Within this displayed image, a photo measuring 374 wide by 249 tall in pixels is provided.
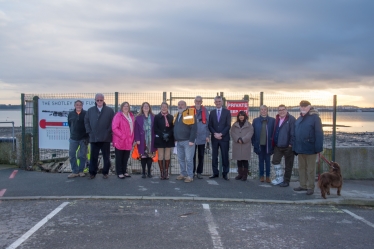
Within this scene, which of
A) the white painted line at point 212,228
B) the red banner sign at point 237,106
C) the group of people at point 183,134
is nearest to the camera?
the white painted line at point 212,228

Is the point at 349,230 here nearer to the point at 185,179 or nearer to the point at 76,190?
the point at 185,179

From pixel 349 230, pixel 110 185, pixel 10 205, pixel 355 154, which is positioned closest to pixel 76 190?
pixel 110 185

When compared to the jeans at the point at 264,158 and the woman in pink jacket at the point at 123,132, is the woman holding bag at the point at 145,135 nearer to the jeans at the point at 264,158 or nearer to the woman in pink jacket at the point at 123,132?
the woman in pink jacket at the point at 123,132

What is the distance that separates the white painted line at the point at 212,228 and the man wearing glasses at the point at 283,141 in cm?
262

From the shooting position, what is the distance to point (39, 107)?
35.9 feet

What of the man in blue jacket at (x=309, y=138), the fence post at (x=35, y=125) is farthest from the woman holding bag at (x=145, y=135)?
the fence post at (x=35, y=125)

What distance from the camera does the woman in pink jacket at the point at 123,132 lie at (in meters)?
9.14

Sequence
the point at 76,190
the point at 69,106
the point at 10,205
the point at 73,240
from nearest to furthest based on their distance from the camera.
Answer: the point at 73,240 → the point at 10,205 → the point at 76,190 → the point at 69,106

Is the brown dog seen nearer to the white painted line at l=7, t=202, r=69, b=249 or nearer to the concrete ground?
the concrete ground

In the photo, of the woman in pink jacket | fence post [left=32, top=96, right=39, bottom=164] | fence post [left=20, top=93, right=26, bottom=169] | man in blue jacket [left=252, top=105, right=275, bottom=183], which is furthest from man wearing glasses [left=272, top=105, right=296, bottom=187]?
fence post [left=20, top=93, right=26, bottom=169]

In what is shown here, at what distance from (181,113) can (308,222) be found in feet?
13.1

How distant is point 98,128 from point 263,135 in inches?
160

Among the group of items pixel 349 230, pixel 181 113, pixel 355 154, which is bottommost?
pixel 349 230

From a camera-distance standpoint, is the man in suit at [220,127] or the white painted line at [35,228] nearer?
the white painted line at [35,228]
